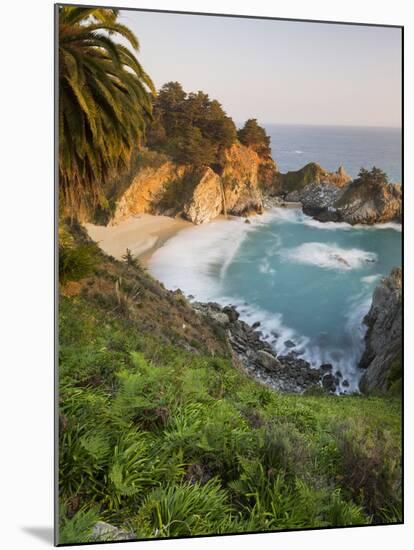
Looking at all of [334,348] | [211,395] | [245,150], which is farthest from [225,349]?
[245,150]

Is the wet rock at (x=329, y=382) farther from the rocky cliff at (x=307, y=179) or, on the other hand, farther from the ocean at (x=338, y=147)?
the ocean at (x=338, y=147)

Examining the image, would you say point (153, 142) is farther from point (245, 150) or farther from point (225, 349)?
point (225, 349)

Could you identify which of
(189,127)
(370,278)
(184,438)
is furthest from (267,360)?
(189,127)

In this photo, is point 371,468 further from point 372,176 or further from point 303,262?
point 372,176

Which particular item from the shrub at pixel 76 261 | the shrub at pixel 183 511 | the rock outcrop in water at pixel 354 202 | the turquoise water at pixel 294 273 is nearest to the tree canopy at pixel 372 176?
the rock outcrop in water at pixel 354 202

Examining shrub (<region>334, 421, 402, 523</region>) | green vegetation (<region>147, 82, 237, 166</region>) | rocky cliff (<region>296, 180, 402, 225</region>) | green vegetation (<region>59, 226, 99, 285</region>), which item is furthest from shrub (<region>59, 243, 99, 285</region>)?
shrub (<region>334, 421, 402, 523</region>)

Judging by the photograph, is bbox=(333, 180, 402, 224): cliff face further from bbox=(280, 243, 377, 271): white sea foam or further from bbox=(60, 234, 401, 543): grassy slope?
bbox=(60, 234, 401, 543): grassy slope
